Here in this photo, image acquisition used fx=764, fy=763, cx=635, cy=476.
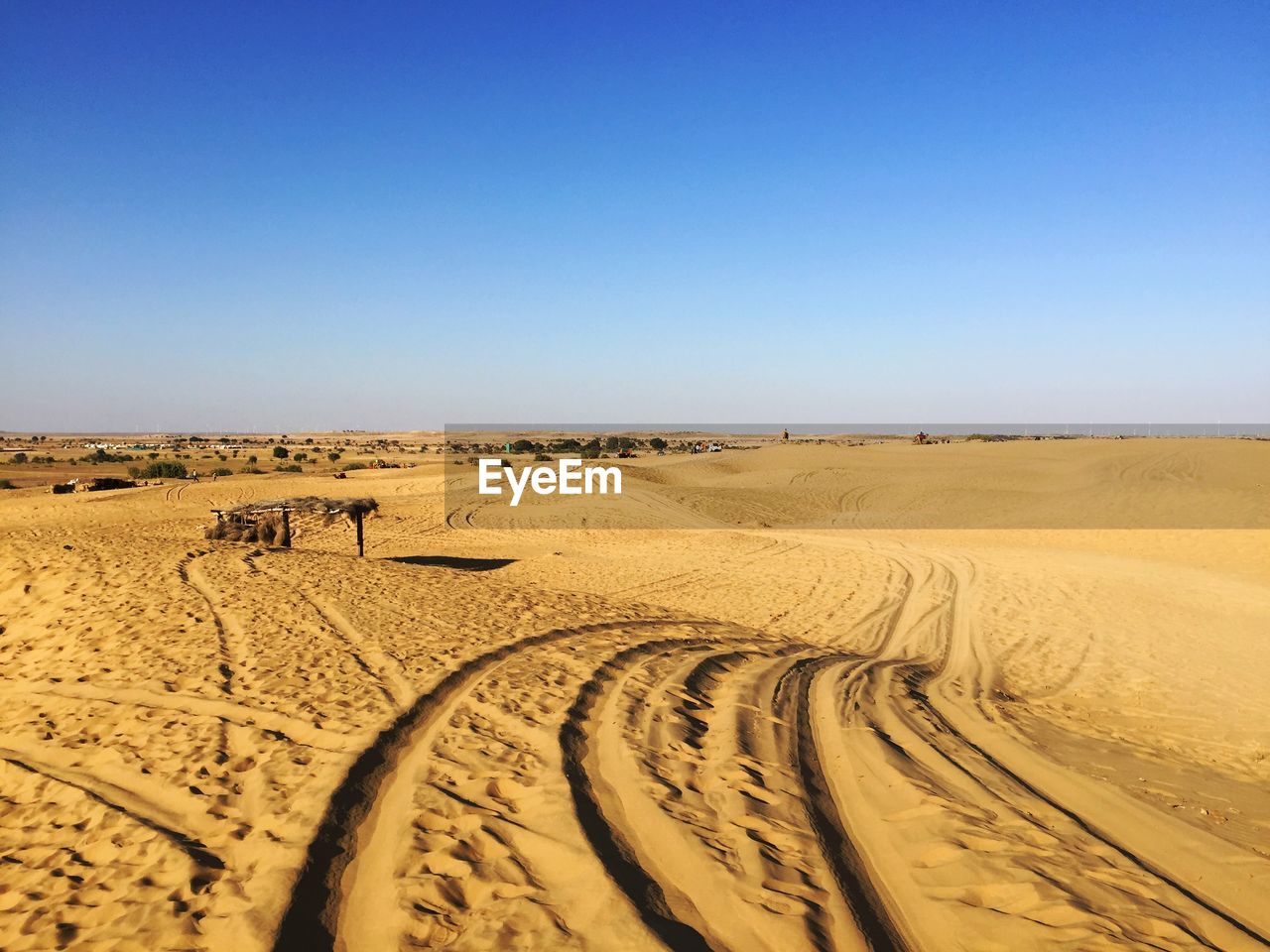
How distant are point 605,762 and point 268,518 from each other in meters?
16.0

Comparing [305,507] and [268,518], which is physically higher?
[305,507]

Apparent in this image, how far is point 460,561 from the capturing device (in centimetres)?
1928

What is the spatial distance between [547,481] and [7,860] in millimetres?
30948

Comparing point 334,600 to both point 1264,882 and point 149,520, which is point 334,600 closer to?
point 1264,882

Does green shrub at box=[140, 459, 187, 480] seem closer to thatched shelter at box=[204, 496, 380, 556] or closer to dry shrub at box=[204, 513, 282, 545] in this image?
thatched shelter at box=[204, 496, 380, 556]

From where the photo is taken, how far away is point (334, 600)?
34.9ft

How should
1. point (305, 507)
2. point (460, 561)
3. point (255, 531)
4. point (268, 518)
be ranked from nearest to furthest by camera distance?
point (255, 531) < point (268, 518) < point (305, 507) < point (460, 561)

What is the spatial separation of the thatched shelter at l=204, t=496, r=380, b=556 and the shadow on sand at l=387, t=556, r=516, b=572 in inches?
60.7

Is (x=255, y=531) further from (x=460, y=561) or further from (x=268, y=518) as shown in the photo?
(x=460, y=561)

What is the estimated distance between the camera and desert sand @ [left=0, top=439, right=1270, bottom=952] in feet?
12.4
